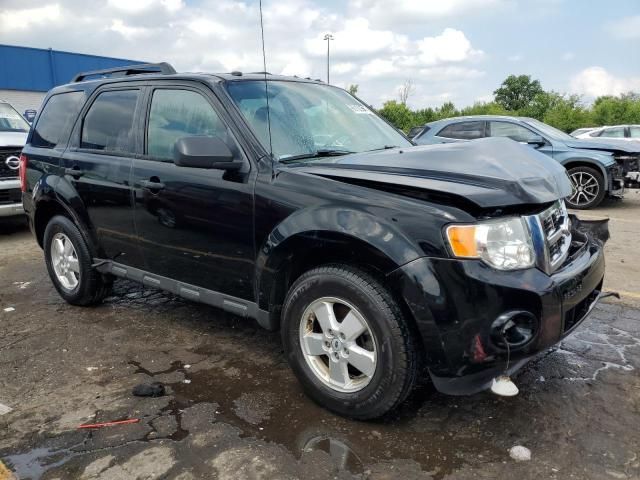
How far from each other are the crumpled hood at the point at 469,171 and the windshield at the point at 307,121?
0.24 meters

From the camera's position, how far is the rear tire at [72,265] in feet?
14.7

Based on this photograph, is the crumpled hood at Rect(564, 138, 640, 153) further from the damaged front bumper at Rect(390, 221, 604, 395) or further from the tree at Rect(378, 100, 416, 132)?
the tree at Rect(378, 100, 416, 132)

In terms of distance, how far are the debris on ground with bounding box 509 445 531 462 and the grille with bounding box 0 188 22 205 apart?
749cm

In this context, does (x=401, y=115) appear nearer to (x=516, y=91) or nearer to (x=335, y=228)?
(x=335, y=228)

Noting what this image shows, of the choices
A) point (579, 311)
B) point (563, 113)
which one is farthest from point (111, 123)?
point (563, 113)

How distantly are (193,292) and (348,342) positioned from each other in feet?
4.29

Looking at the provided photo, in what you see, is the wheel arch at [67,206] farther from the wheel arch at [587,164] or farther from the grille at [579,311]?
the wheel arch at [587,164]

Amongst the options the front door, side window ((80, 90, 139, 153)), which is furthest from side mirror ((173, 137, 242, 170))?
side window ((80, 90, 139, 153))

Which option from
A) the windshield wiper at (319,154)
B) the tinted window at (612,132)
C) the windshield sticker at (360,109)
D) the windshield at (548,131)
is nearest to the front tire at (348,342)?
the windshield wiper at (319,154)

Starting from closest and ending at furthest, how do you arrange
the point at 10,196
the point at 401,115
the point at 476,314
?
the point at 476,314 < the point at 10,196 < the point at 401,115

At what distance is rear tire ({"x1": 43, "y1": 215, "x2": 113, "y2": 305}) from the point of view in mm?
4480

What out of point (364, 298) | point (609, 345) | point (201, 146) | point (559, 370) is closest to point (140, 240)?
point (201, 146)

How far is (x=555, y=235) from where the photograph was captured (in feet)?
9.23

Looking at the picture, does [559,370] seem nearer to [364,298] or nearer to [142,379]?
[364,298]
